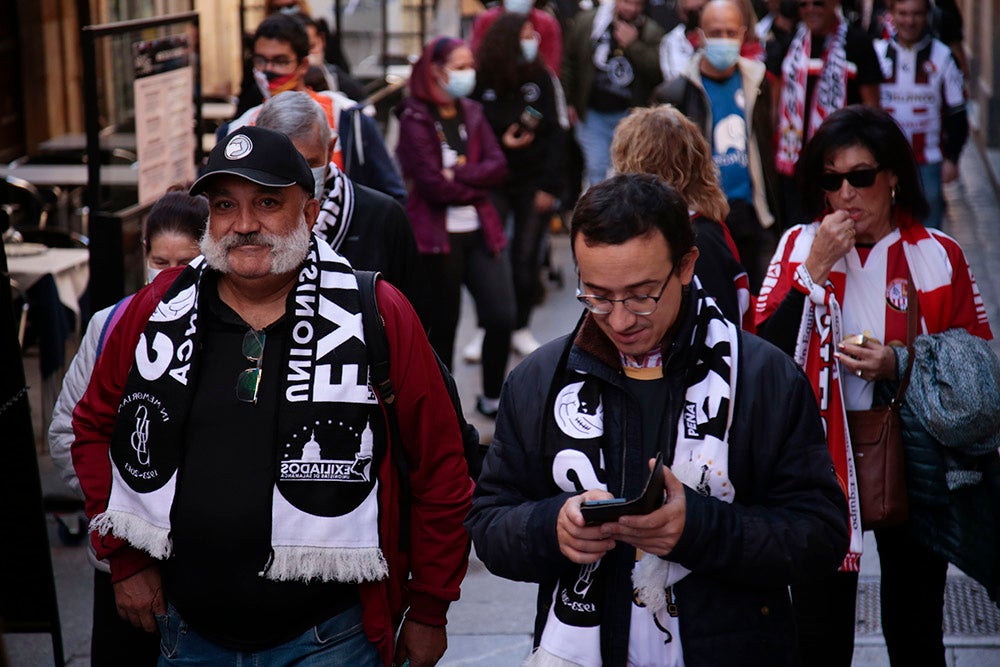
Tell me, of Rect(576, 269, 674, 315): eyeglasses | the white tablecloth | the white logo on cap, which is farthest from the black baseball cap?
the white tablecloth

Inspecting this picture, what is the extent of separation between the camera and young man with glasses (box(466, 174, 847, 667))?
2793mm

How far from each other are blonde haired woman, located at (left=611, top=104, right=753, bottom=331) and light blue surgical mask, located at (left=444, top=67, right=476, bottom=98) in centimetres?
288

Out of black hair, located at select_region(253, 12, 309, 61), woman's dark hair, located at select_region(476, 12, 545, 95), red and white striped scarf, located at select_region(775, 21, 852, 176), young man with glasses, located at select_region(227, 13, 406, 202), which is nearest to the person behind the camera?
young man with glasses, located at select_region(227, 13, 406, 202)

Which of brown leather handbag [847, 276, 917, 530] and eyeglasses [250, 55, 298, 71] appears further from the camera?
eyeglasses [250, 55, 298, 71]

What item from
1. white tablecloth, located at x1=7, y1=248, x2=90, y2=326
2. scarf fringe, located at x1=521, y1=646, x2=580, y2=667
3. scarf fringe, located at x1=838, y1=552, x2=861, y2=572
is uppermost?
scarf fringe, located at x1=521, y1=646, x2=580, y2=667

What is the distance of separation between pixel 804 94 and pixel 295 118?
4.10 m

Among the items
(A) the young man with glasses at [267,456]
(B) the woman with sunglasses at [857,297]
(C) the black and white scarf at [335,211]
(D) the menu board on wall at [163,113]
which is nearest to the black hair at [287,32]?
(D) the menu board on wall at [163,113]

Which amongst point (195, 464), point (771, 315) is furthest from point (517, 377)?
point (771, 315)

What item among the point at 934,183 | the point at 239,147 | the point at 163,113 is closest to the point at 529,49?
the point at 163,113

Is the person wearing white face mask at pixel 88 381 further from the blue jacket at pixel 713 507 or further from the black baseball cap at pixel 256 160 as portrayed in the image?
the blue jacket at pixel 713 507

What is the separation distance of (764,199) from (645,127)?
7.61 feet

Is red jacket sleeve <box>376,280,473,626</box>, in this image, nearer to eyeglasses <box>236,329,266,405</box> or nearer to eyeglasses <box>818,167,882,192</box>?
eyeglasses <box>236,329,266,405</box>

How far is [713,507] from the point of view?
8.95 feet

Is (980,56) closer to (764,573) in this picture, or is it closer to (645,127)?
(645,127)
